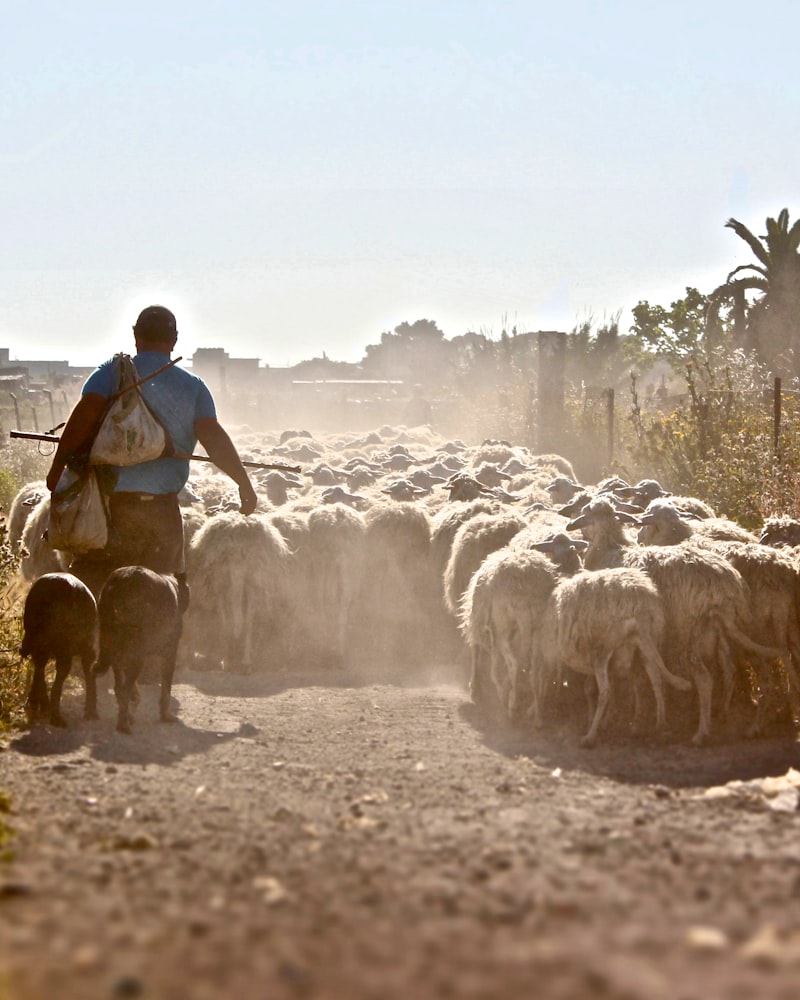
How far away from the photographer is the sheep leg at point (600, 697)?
Result: 7.46 metres

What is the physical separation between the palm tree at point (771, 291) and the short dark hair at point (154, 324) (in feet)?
95.2

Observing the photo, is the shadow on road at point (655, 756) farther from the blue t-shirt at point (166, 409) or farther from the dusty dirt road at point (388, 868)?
the blue t-shirt at point (166, 409)

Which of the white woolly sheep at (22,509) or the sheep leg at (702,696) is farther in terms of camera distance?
the white woolly sheep at (22,509)

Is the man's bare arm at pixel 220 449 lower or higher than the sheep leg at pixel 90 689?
higher

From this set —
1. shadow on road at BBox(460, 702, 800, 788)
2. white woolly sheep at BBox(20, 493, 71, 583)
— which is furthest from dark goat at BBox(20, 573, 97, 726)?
white woolly sheep at BBox(20, 493, 71, 583)

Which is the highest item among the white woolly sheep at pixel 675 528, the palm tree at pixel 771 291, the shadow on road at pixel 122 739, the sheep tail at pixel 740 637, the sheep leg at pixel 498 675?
the palm tree at pixel 771 291

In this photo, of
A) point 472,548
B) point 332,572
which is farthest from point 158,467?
point 332,572

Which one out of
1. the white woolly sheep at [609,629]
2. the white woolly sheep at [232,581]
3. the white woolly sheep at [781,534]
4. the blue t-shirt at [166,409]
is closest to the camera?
the blue t-shirt at [166,409]

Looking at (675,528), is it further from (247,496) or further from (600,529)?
(247,496)

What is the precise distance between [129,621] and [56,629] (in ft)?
1.39

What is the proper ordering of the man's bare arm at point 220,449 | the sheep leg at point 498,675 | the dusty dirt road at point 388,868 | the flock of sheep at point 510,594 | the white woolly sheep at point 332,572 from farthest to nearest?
the white woolly sheep at point 332,572, the sheep leg at point 498,675, the flock of sheep at point 510,594, the man's bare arm at point 220,449, the dusty dirt road at point 388,868

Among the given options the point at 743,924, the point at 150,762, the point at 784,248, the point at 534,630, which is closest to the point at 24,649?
the point at 150,762

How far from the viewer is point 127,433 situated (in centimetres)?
718

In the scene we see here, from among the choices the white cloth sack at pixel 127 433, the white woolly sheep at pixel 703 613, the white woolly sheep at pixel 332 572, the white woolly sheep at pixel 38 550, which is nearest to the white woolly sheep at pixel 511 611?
the white woolly sheep at pixel 703 613
